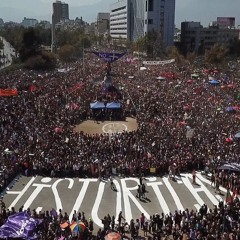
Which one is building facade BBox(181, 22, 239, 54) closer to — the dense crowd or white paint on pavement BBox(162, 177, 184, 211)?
the dense crowd

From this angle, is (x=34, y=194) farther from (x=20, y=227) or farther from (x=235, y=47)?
(x=235, y=47)

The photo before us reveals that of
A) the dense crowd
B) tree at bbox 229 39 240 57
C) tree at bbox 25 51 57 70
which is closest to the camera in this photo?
the dense crowd

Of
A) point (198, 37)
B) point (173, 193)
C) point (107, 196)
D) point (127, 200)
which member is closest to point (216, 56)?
point (198, 37)

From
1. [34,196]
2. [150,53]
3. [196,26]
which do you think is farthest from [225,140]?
[196,26]

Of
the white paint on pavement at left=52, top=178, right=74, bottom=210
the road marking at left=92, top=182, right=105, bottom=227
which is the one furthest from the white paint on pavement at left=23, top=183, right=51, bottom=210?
the road marking at left=92, top=182, right=105, bottom=227

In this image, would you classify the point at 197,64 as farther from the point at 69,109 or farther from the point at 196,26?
the point at 69,109
